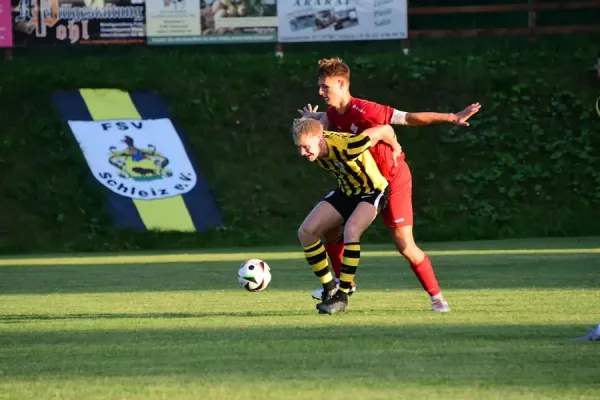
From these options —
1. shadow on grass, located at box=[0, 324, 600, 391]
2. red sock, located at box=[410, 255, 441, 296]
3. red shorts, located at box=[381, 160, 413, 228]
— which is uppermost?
red shorts, located at box=[381, 160, 413, 228]

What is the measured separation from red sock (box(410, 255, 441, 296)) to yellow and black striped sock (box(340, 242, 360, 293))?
50 cm

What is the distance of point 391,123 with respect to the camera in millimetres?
9914

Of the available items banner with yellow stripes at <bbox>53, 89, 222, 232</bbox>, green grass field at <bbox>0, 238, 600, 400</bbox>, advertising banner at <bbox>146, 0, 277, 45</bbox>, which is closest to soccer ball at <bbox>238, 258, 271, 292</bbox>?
green grass field at <bbox>0, 238, 600, 400</bbox>

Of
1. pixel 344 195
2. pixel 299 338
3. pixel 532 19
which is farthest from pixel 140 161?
pixel 299 338

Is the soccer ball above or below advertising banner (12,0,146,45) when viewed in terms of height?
below

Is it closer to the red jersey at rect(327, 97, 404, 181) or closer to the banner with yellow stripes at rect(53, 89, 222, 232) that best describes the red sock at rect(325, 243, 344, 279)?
the red jersey at rect(327, 97, 404, 181)

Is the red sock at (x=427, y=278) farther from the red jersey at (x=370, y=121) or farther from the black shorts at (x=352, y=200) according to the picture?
the red jersey at (x=370, y=121)

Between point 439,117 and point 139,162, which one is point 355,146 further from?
point 139,162

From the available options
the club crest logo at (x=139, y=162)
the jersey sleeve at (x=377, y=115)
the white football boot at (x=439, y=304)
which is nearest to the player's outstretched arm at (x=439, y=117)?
the jersey sleeve at (x=377, y=115)

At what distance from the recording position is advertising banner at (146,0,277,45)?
25109 millimetres

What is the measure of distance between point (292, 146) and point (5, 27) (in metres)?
6.37

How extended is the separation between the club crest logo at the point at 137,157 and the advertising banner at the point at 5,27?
323 centimetres

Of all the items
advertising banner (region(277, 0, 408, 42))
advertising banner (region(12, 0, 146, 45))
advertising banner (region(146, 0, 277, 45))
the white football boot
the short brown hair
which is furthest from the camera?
advertising banner (region(12, 0, 146, 45))

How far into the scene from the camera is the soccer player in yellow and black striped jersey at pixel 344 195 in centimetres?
945
